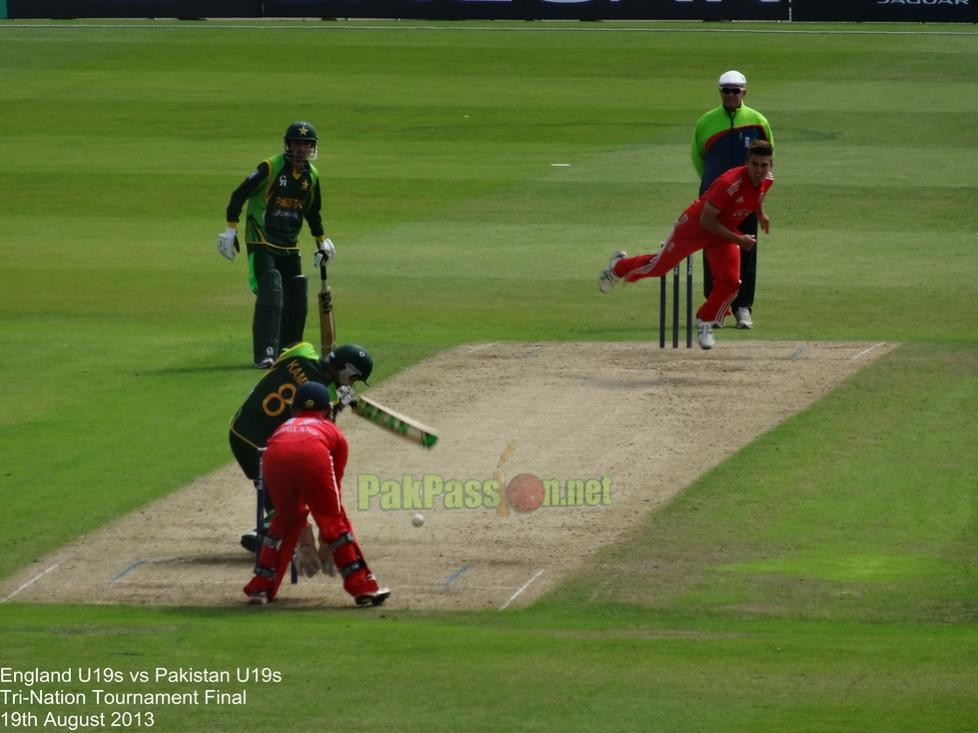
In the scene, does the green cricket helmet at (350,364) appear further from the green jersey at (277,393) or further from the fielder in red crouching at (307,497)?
the fielder in red crouching at (307,497)

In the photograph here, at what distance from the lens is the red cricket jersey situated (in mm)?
16047

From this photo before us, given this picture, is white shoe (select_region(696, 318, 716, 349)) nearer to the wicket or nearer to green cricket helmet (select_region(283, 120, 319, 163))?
the wicket

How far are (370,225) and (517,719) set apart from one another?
16960 mm

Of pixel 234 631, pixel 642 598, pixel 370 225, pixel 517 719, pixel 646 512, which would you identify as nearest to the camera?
pixel 517 719

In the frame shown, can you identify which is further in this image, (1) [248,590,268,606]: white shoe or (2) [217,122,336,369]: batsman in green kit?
(2) [217,122,336,369]: batsman in green kit

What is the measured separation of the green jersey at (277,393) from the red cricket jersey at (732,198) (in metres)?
5.02

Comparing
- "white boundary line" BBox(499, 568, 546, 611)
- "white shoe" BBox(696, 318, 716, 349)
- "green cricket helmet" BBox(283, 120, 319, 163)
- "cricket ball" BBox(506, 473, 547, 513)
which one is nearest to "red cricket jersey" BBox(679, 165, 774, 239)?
"white shoe" BBox(696, 318, 716, 349)

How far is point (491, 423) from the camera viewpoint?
1518 cm

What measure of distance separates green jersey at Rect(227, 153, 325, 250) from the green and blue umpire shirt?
3.55 m

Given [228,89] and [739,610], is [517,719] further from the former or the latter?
[228,89]

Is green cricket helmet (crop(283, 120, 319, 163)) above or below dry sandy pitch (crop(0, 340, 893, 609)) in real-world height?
above

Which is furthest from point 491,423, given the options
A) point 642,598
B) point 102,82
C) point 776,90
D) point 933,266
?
point 102,82

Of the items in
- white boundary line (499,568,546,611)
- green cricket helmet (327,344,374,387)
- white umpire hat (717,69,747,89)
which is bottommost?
white boundary line (499,568,546,611)

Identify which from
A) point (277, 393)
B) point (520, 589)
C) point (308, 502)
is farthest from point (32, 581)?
point (520, 589)
